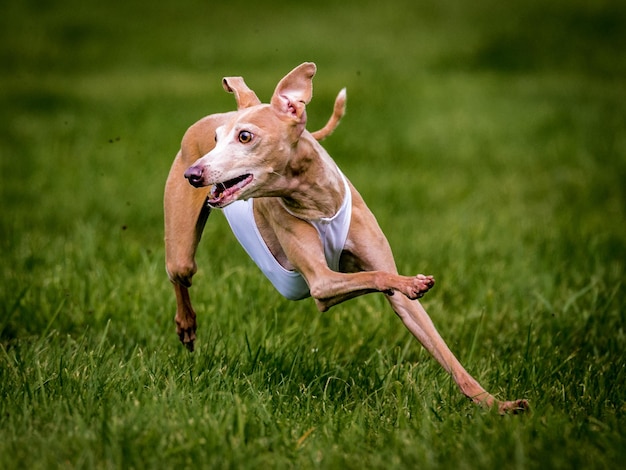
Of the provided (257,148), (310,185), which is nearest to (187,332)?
(310,185)

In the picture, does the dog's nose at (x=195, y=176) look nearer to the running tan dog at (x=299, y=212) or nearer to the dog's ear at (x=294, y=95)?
the running tan dog at (x=299, y=212)

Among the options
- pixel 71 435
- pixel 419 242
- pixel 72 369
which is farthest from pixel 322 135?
pixel 419 242

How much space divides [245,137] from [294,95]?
0.34 m

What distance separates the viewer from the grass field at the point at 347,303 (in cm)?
365

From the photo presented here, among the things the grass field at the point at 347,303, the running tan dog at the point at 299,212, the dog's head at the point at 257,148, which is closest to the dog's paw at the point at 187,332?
the grass field at the point at 347,303

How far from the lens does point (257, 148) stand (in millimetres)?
3910

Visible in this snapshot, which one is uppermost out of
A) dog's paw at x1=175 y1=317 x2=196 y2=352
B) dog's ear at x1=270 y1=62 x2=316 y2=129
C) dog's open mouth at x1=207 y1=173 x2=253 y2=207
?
dog's ear at x1=270 y1=62 x2=316 y2=129

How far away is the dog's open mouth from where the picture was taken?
12.6 feet

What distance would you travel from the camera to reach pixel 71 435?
11.7 ft

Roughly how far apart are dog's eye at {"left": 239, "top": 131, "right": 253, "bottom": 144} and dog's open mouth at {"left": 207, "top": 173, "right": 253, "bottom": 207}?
14 centimetres

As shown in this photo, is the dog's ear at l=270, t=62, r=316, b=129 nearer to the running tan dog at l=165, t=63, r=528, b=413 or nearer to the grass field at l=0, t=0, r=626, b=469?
the running tan dog at l=165, t=63, r=528, b=413

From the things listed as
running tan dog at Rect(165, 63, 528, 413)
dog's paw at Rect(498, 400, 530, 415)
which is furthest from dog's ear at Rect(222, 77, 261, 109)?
dog's paw at Rect(498, 400, 530, 415)

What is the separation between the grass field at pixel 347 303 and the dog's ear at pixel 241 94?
123 cm

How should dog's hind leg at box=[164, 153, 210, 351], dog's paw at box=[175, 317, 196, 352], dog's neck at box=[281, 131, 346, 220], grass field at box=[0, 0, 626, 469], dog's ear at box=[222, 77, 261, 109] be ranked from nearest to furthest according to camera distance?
1. grass field at box=[0, 0, 626, 469]
2. dog's neck at box=[281, 131, 346, 220]
3. dog's ear at box=[222, 77, 261, 109]
4. dog's hind leg at box=[164, 153, 210, 351]
5. dog's paw at box=[175, 317, 196, 352]
